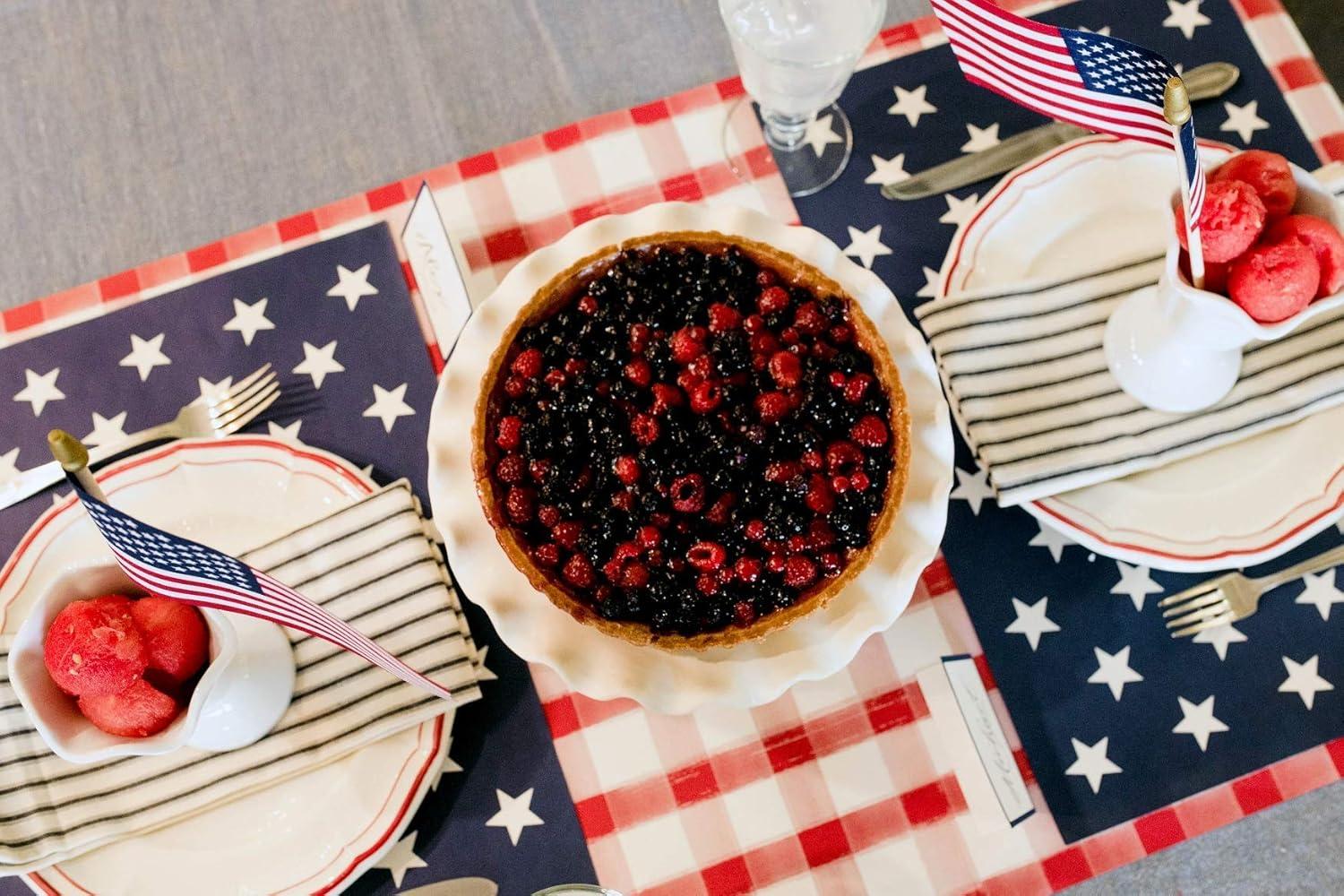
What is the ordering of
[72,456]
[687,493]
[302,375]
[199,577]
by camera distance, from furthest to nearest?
[302,375] → [687,493] → [199,577] → [72,456]

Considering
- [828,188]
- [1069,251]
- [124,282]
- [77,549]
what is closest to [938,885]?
[1069,251]

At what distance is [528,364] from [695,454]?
228mm

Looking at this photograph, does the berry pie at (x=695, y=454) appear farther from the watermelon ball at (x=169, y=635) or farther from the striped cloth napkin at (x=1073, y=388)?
the watermelon ball at (x=169, y=635)

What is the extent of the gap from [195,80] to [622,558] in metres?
1.21

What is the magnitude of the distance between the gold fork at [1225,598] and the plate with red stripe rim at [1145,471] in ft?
0.28

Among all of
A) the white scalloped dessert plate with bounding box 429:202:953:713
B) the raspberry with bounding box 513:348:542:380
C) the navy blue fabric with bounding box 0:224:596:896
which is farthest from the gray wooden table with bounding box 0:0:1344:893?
the raspberry with bounding box 513:348:542:380

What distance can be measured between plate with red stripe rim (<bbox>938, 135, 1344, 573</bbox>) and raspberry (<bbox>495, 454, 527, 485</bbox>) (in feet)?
1.94

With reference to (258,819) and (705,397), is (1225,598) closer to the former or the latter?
(705,397)

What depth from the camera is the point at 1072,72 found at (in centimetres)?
97

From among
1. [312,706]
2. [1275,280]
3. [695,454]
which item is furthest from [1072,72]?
[312,706]

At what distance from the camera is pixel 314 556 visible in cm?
116

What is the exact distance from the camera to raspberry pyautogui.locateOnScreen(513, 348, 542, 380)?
1.10 m

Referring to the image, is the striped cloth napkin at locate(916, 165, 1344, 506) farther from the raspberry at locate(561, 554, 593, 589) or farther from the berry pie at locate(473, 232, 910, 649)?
the raspberry at locate(561, 554, 593, 589)

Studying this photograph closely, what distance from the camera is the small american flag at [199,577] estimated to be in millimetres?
763
